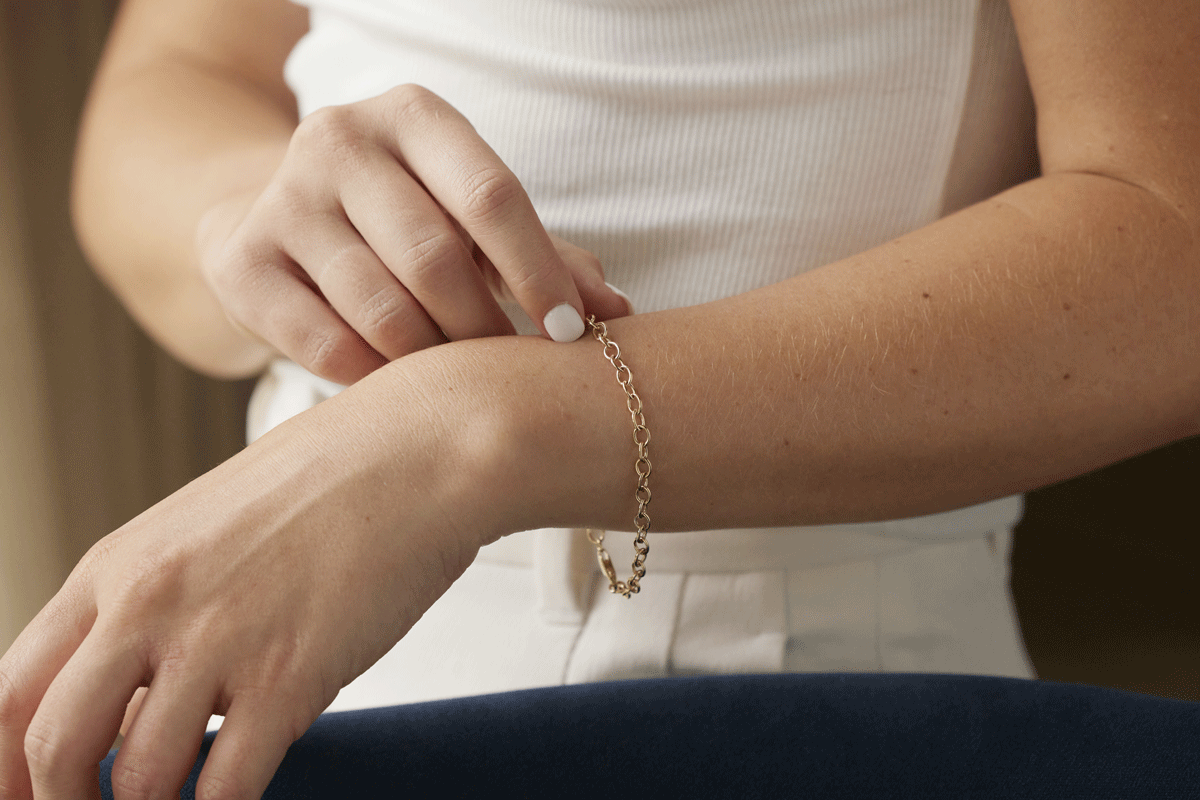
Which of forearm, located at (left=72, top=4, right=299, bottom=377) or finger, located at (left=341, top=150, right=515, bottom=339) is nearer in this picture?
finger, located at (left=341, top=150, right=515, bottom=339)

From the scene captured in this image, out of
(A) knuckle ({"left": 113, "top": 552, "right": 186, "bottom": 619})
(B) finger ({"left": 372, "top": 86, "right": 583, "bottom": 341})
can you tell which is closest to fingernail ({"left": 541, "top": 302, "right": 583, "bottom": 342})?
(B) finger ({"left": 372, "top": 86, "right": 583, "bottom": 341})

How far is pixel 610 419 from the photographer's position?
478 mm

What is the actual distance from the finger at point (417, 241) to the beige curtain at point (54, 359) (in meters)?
1.29

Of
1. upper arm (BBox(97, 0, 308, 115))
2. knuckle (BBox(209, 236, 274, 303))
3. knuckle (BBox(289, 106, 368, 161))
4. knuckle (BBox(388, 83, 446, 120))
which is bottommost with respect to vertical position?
knuckle (BBox(209, 236, 274, 303))

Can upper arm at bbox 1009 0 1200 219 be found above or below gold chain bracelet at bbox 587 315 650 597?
above

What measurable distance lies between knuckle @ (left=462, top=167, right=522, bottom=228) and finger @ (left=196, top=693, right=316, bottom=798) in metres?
0.26

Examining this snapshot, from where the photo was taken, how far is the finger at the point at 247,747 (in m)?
0.38

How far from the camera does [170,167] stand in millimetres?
796

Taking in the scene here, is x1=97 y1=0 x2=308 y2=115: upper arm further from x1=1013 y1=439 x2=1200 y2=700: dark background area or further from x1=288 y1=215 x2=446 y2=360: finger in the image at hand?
x1=1013 y1=439 x2=1200 y2=700: dark background area

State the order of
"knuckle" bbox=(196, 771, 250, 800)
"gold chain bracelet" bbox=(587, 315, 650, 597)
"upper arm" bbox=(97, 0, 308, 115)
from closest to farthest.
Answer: "knuckle" bbox=(196, 771, 250, 800)
"gold chain bracelet" bbox=(587, 315, 650, 597)
"upper arm" bbox=(97, 0, 308, 115)

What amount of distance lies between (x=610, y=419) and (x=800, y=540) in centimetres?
25

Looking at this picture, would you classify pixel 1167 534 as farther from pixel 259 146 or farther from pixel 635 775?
pixel 259 146

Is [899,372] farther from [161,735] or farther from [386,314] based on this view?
[161,735]

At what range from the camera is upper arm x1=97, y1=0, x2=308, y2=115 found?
90cm
